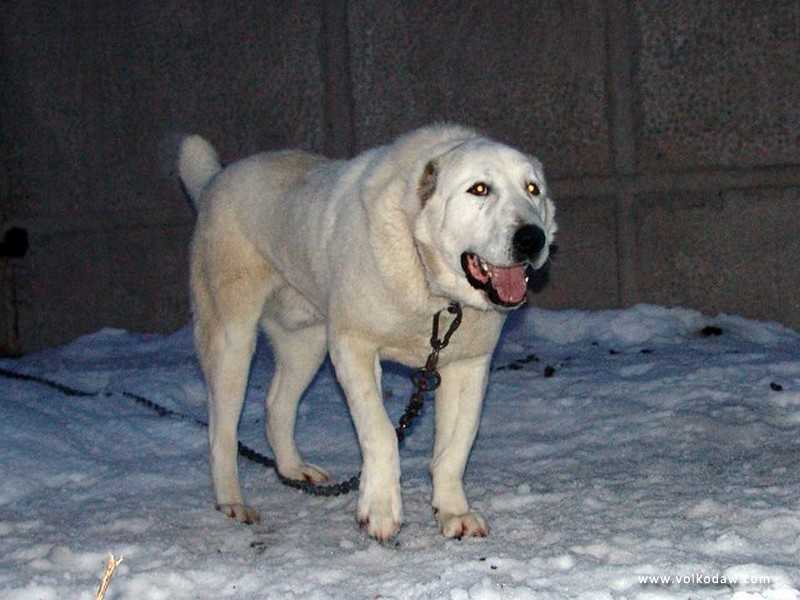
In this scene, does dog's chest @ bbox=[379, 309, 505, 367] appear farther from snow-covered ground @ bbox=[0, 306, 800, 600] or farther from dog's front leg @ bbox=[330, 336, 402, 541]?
snow-covered ground @ bbox=[0, 306, 800, 600]

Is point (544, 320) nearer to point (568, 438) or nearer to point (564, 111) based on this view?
point (564, 111)

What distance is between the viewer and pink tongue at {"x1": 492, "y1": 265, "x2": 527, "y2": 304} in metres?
4.25

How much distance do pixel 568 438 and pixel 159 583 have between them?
2.45 m

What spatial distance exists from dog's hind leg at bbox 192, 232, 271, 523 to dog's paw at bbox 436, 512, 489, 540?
3.41 ft

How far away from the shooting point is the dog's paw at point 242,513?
4719mm

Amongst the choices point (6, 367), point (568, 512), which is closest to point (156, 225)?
point (6, 367)

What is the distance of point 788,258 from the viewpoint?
7.70 metres

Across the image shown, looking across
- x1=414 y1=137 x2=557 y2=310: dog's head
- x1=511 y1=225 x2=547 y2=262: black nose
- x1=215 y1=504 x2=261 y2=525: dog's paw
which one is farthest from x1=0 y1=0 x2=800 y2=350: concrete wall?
x1=511 y1=225 x2=547 y2=262: black nose

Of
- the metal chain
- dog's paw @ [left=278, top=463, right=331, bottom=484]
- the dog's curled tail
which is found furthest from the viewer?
the dog's curled tail

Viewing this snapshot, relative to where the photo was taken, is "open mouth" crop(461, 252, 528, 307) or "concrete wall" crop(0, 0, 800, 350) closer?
"open mouth" crop(461, 252, 528, 307)

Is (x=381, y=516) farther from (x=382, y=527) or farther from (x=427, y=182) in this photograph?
(x=427, y=182)

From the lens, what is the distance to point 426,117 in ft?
26.6

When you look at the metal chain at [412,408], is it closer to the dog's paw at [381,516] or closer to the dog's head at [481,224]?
the dog's head at [481,224]

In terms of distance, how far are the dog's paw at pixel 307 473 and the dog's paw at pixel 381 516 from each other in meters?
→ 1.05
